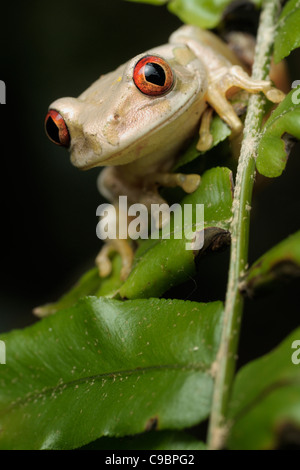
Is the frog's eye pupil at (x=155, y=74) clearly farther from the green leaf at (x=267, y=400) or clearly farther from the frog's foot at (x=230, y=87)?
the green leaf at (x=267, y=400)

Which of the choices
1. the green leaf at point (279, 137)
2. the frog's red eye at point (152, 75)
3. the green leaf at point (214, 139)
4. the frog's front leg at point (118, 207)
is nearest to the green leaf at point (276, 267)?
the green leaf at point (279, 137)

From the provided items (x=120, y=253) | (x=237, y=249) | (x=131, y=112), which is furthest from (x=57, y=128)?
(x=237, y=249)

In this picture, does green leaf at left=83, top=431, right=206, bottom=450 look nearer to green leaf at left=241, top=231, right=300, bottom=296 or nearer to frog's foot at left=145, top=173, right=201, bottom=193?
green leaf at left=241, top=231, right=300, bottom=296

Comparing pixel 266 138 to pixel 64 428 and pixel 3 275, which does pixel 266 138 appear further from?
pixel 3 275

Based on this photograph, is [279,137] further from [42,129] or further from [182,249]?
[42,129]

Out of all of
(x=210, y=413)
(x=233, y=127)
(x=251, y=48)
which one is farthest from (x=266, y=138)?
(x=251, y=48)

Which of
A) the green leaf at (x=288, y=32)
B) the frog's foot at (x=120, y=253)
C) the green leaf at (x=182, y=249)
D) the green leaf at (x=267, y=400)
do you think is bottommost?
the green leaf at (x=267, y=400)

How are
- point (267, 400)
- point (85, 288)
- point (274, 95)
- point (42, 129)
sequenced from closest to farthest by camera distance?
1. point (267, 400)
2. point (274, 95)
3. point (85, 288)
4. point (42, 129)
